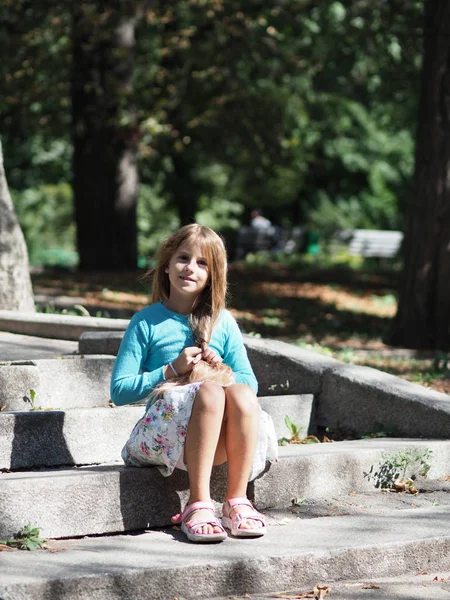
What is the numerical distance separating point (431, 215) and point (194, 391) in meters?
6.07

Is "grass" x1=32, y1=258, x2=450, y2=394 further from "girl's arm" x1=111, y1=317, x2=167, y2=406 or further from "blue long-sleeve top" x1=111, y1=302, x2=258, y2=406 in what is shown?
"girl's arm" x1=111, y1=317, x2=167, y2=406

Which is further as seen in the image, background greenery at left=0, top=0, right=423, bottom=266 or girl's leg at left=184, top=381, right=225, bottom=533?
background greenery at left=0, top=0, right=423, bottom=266

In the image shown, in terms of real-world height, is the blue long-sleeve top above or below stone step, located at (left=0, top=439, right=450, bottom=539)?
above

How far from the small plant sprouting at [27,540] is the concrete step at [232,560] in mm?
54

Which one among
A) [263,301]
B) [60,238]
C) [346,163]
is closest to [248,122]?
[263,301]

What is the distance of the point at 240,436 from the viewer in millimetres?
3822

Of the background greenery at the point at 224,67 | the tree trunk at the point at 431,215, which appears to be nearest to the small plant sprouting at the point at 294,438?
the background greenery at the point at 224,67

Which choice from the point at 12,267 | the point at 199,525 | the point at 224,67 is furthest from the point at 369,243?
the point at 199,525

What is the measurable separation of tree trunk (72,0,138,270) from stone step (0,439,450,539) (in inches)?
388

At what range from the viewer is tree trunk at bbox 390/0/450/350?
9.27m

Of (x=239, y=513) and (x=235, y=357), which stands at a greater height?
(x=235, y=357)

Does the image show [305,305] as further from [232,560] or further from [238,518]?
[232,560]

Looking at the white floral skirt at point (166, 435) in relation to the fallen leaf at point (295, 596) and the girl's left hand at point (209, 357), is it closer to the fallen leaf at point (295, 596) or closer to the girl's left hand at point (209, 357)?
the girl's left hand at point (209, 357)

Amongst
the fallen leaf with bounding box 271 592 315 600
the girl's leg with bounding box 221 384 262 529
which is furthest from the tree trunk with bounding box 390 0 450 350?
the fallen leaf with bounding box 271 592 315 600
